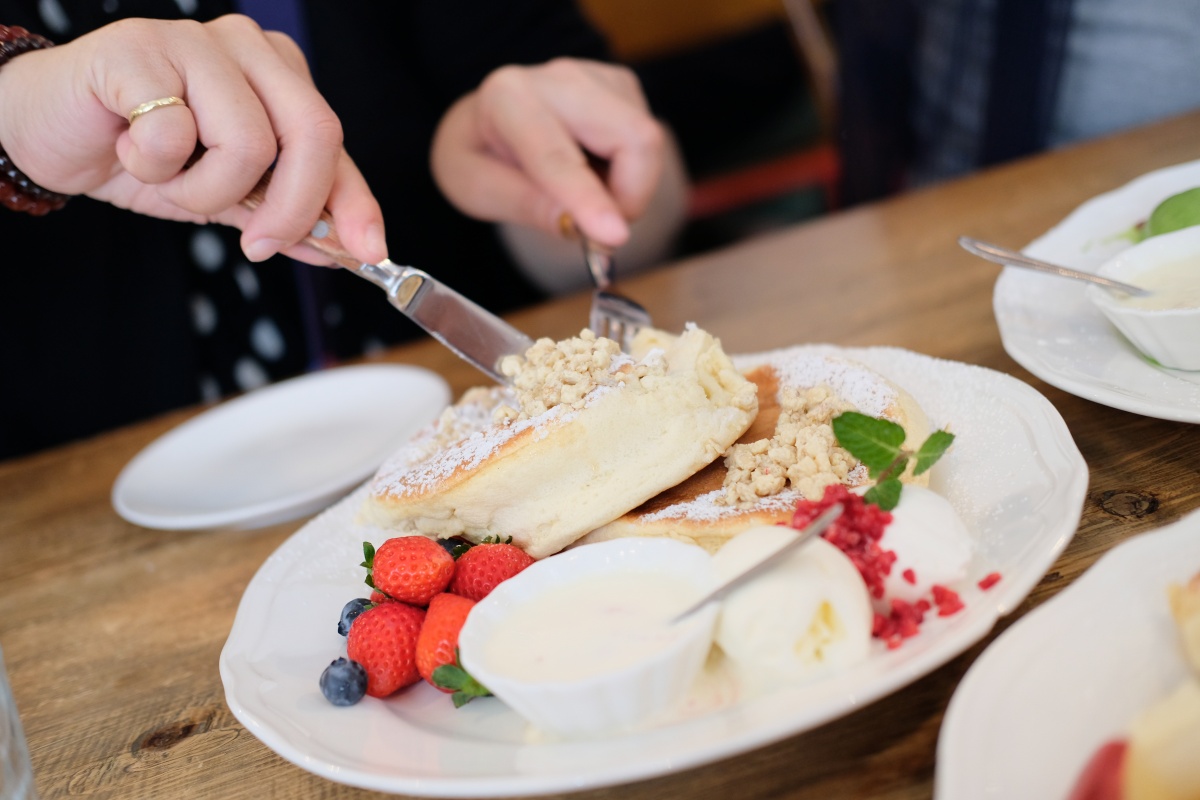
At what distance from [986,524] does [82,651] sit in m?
1.15

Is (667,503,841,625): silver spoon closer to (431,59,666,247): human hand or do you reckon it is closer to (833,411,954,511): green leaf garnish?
(833,411,954,511): green leaf garnish

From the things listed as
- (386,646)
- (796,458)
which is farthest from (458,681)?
(796,458)

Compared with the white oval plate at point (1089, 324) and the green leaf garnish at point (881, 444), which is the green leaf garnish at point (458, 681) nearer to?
the green leaf garnish at point (881, 444)

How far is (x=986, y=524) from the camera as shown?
2.85 feet

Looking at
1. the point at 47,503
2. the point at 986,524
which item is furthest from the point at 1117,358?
the point at 47,503

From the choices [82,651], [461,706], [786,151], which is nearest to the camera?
[461,706]

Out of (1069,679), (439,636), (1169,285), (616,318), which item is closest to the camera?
(1069,679)

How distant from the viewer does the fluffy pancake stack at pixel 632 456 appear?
989mm

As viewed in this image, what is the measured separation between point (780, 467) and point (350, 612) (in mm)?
498

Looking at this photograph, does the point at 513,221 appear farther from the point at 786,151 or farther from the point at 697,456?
the point at 786,151

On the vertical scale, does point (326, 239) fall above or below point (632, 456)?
above

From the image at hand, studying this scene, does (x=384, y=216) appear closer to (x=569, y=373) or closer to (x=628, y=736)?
(x=569, y=373)

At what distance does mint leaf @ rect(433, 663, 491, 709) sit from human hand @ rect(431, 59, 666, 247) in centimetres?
100

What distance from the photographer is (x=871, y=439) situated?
88 centimetres
